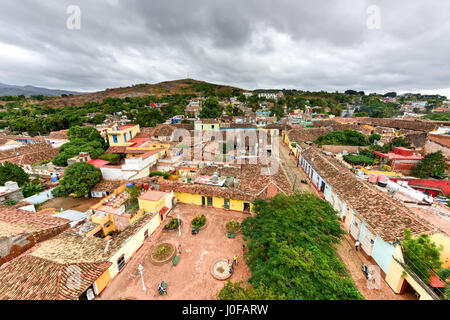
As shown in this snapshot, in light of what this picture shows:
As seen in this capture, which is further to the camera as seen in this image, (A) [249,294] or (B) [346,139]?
(B) [346,139]

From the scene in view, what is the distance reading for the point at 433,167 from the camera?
19297mm

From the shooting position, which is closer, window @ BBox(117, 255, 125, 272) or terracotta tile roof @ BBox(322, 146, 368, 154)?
window @ BBox(117, 255, 125, 272)

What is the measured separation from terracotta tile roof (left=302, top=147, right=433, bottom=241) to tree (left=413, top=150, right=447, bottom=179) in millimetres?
7707

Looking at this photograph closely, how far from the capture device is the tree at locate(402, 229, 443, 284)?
9.13m

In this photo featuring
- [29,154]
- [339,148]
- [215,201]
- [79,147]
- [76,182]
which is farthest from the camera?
[339,148]

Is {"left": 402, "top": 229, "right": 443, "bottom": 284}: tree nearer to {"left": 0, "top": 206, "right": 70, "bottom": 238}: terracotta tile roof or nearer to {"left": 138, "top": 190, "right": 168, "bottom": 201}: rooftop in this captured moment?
{"left": 138, "top": 190, "right": 168, "bottom": 201}: rooftop

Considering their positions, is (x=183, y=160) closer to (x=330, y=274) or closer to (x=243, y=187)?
(x=243, y=187)

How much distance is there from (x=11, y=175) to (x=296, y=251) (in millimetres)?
30739

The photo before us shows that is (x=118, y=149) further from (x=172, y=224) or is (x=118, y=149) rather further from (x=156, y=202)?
(x=172, y=224)

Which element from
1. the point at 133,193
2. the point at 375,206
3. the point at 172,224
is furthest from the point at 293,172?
the point at 133,193

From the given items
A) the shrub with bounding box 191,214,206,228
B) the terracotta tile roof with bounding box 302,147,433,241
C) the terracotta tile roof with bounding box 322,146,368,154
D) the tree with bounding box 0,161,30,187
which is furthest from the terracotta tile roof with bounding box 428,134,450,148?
the tree with bounding box 0,161,30,187

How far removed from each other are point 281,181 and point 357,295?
11795mm

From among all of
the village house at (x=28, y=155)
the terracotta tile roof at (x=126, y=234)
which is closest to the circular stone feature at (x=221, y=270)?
the terracotta tile roof at (x=126, y=234)
